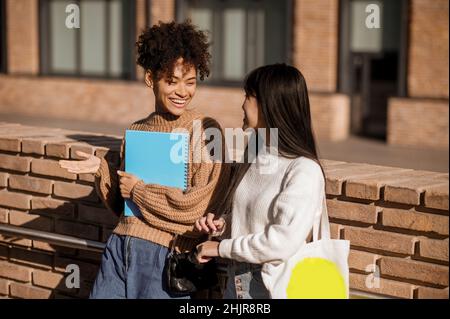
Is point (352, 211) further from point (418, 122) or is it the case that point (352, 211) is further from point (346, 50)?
point (346, 50)

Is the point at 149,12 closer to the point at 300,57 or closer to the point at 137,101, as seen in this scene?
the point at 137,101

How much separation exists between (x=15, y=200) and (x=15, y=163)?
20 centimetres

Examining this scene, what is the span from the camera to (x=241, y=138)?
464 centimetres

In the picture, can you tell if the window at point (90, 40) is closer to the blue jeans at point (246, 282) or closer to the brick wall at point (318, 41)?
the brick wall at point (318, 41)

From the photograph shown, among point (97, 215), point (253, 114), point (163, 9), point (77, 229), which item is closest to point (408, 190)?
point (253, 114)

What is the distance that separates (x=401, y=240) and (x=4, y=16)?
20.8 m

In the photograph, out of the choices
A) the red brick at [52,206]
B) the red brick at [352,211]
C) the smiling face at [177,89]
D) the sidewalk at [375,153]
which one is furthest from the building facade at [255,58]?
the red brick at [352,211]

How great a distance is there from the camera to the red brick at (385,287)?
361 cm

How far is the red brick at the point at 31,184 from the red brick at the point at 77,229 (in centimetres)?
19

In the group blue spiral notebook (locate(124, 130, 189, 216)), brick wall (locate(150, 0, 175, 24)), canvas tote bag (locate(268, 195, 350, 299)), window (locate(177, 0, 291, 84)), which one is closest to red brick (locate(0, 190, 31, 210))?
blue spiral notebook (locate(124, 130, 189, 216))

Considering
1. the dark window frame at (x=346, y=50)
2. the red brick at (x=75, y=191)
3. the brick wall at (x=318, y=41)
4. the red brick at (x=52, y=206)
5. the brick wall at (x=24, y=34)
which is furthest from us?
the brick wall at (x=24, y=34)

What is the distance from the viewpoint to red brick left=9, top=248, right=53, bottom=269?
491cm

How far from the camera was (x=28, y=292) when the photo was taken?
4.99 meters

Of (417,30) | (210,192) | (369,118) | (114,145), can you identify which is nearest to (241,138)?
(114,145)
